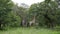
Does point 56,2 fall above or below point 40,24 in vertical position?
above

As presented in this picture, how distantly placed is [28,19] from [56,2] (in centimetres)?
1182

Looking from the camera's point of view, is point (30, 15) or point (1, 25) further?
point (30, 15)

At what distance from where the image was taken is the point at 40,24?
1006 inches

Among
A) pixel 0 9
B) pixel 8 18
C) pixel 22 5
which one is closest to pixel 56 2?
pixel 8 18

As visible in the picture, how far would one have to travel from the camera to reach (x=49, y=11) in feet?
77.6

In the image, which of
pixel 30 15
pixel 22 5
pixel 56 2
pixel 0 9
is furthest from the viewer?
pixel 22 5

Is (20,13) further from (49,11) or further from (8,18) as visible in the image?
(8,18)

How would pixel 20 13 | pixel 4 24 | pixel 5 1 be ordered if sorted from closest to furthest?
pixel 5 1 < pixel 4 24 < pixel 20 13

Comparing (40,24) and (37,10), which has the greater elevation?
(37,10)

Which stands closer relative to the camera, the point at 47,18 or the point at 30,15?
the point at 47,18

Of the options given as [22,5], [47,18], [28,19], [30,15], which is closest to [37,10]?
[47,18]

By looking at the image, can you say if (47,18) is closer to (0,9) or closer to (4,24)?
(4,24)

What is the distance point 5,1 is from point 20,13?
52.4 ft

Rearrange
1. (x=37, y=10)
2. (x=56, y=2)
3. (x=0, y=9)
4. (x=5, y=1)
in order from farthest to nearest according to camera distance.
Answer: (x=37, y=10)
(x=56, y=2)
(x=5, y=1)
(x=0, y=9)
